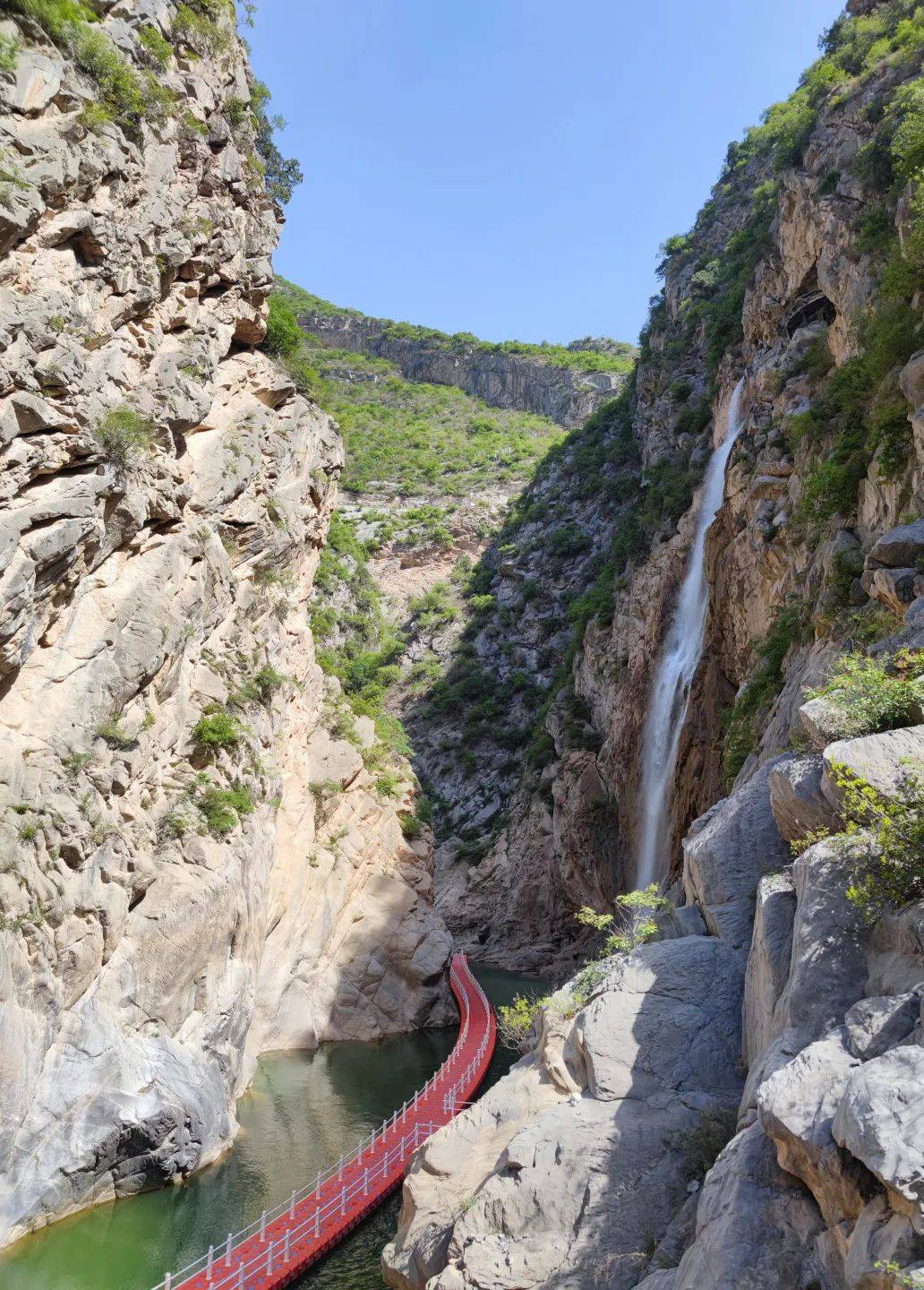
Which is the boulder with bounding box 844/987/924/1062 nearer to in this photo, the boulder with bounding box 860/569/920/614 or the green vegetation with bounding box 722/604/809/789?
the boulder with bounding box 860/569/920/614

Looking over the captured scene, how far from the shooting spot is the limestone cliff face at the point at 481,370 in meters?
89.2

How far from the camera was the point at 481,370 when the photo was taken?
100m

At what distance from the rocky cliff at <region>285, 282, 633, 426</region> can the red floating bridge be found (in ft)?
242

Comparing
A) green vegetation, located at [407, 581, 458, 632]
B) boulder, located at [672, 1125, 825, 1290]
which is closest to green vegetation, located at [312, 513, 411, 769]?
green vegetation, located at [407, 581, 458, 632]

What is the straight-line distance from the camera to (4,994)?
13.9 metres

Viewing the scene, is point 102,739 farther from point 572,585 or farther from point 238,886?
point 572,585

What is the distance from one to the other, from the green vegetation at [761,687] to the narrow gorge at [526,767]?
14 cm

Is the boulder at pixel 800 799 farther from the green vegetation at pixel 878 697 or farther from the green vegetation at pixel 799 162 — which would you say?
the green vegetation at pixel 799 162

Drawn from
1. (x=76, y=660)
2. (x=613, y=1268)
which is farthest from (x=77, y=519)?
(x=613, y=1268)

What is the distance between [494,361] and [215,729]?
85607 mm

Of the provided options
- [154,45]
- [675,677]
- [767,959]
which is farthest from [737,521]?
[767,959]

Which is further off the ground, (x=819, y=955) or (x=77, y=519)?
(x=77, y=519)

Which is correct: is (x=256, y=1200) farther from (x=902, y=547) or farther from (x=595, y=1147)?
(x=902, y=547)

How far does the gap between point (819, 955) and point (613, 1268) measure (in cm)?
319
